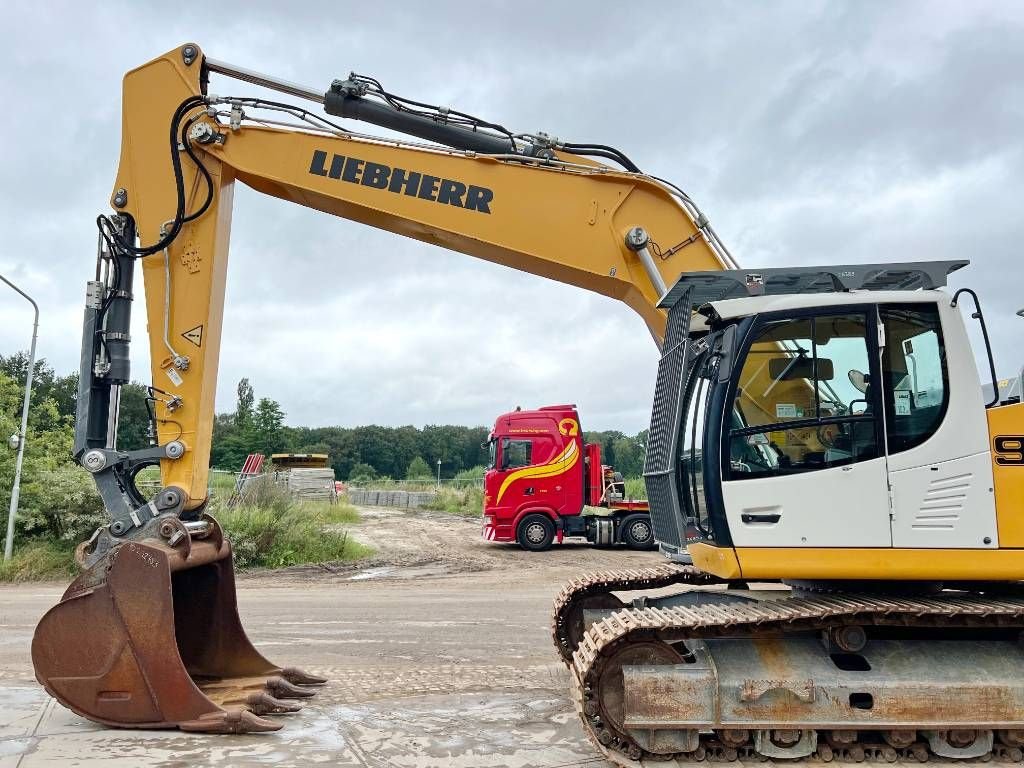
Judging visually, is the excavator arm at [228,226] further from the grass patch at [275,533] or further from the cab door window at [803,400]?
the grass patch at [275,533]

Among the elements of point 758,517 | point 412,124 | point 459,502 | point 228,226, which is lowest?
point 758,517

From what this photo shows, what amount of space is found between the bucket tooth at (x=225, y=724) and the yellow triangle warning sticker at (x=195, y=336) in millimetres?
2628

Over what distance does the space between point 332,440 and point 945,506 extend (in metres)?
102

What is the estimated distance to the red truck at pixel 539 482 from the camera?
19672 mm

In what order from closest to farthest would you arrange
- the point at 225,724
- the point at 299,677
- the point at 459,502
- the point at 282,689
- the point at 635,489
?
1. the point at 225,724
2. the point at 282,689
3. the point at 299,677
4. the point at 635,489
5. the point at 459,502

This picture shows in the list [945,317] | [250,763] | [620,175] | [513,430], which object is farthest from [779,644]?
[513,430]

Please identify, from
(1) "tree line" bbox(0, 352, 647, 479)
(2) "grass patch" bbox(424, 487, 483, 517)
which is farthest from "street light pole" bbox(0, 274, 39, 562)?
(1) "tree line" bbox(0, 352, 647, 479)

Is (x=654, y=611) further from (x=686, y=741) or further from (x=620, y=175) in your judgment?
(x=620, y=175)

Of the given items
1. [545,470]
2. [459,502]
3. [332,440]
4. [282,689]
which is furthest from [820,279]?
[332,440]

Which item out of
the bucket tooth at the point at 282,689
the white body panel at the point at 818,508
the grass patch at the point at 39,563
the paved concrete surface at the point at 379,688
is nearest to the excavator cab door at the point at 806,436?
the white body panel at the point at 818,508

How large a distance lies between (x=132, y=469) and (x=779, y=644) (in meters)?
4.56

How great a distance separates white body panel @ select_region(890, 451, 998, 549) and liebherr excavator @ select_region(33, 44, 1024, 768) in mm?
13

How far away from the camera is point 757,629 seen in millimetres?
4898

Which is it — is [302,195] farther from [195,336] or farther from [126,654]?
[126,654]
